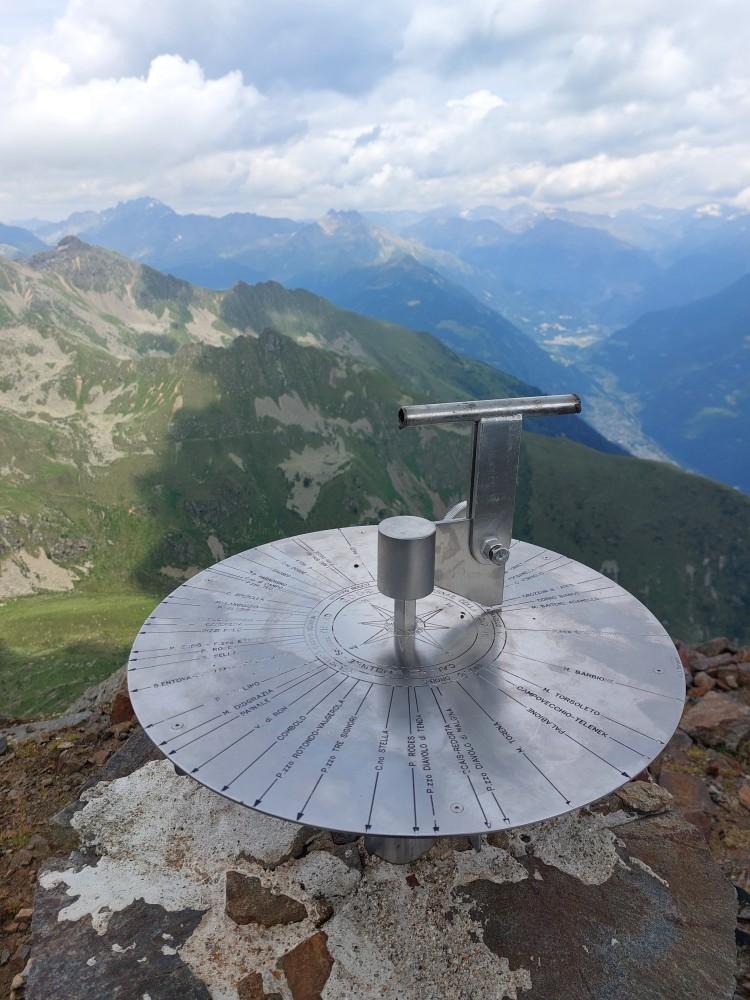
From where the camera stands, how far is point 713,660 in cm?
1450

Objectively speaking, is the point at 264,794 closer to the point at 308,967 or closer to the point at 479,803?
the point at 479,803

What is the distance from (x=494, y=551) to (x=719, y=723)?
725 cm

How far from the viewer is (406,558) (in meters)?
6.94

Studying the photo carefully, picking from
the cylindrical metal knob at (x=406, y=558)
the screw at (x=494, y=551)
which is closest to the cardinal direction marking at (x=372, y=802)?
the cylindrical metal knob at (x=406, y=558)

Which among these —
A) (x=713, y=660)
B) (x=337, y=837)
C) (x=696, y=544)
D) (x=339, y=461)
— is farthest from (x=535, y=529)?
(x=337, y=837)

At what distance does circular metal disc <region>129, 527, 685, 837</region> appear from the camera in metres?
5.59

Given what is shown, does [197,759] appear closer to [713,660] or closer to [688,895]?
[688,895]

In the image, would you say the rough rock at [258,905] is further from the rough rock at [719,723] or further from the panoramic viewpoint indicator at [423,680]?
the rough rock at [719,723]

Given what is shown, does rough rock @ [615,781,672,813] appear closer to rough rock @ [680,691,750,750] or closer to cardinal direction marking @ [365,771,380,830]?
rough rock @ [680,691,750,750]

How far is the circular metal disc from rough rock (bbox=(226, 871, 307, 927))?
2525mm

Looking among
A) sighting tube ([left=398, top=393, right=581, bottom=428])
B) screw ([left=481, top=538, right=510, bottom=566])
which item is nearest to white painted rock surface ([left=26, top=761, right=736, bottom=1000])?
screw ([left=481, top=538, right=510, bottom=566])

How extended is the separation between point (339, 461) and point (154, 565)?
47895 mm

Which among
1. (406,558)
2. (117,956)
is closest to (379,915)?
(117,956)

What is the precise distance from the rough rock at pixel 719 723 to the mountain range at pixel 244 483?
86297 millimetres
